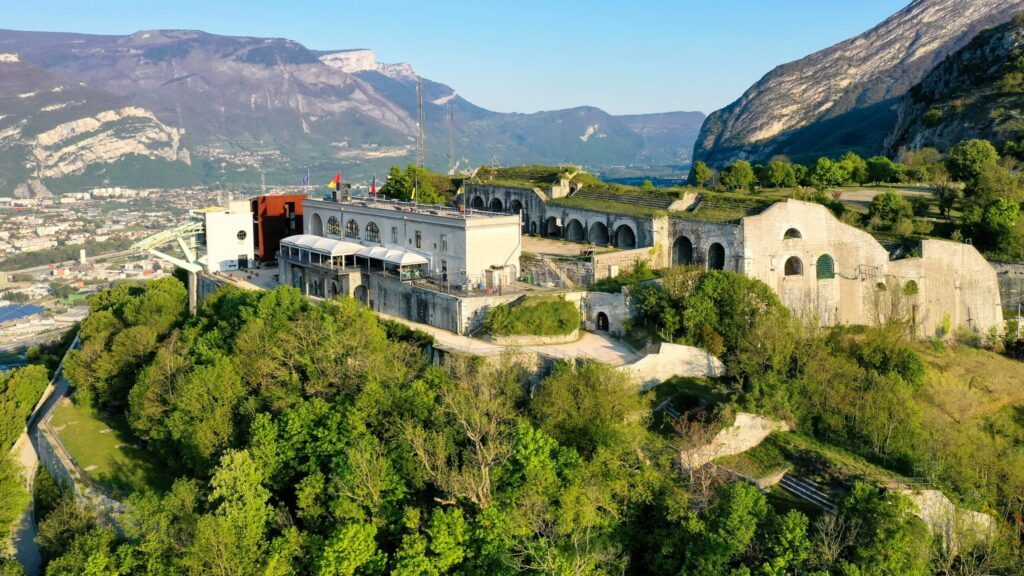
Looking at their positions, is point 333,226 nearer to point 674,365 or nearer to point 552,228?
point 552,228

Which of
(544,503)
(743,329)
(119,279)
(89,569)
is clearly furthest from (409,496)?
(119,279)

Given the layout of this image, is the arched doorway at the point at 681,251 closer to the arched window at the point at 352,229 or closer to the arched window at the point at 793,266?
the arched window at the point at 793,266

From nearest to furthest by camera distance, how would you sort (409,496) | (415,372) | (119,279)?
(409,496), (415,372), (119,279)

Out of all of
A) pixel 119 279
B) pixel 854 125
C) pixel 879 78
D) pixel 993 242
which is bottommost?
pixel 119 279

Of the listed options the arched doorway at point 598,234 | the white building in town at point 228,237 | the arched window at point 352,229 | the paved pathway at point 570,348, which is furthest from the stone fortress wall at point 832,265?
the white building in town at point 228,237

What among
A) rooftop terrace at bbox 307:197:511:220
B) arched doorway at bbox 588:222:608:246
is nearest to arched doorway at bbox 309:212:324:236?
rooftop terrace at bbox 307:197:511:220

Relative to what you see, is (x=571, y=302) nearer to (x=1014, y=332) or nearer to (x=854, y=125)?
(x=1014, y=332)

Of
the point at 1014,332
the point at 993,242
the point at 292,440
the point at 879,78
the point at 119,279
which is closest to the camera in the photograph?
the point at 292,440
